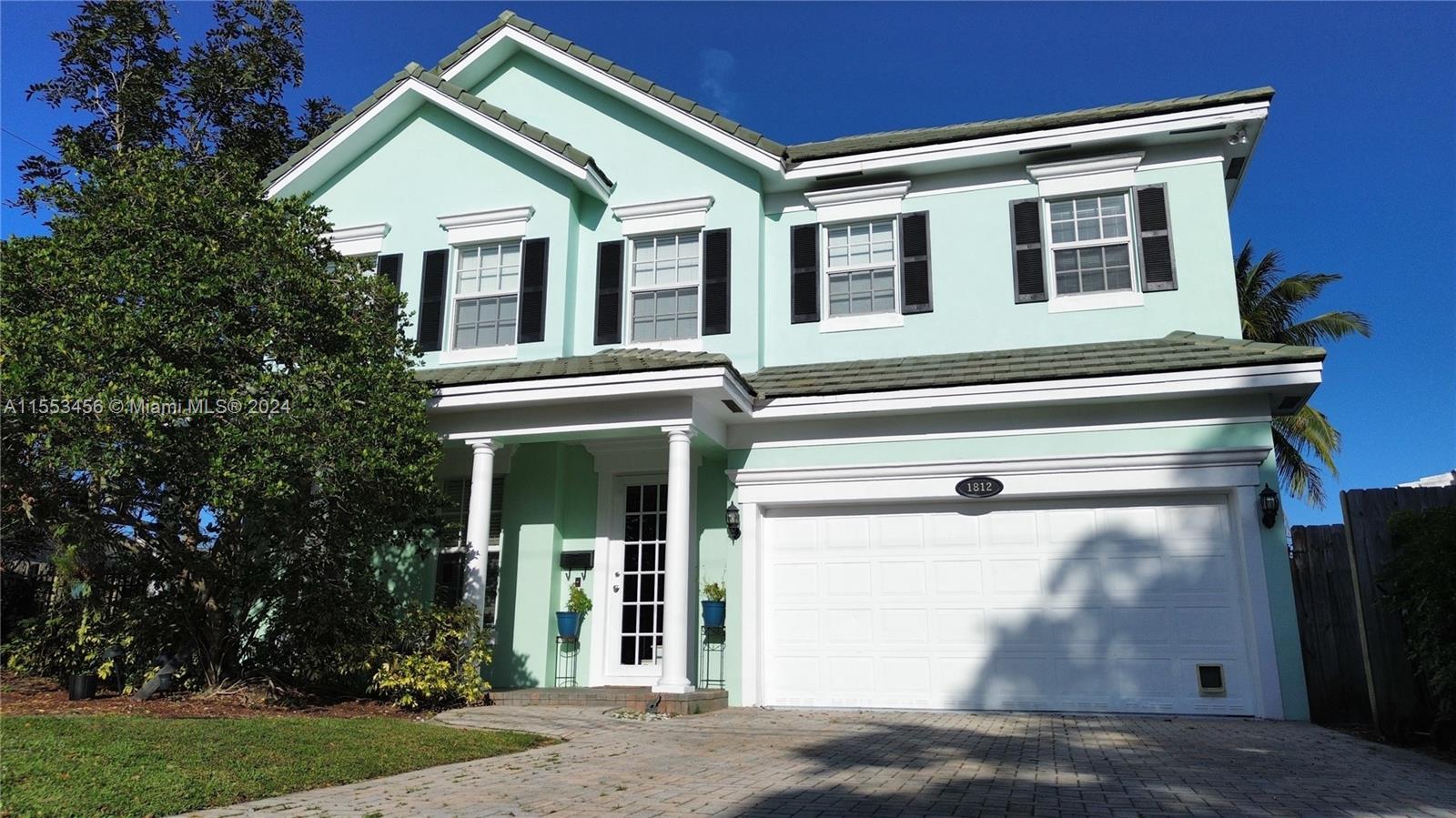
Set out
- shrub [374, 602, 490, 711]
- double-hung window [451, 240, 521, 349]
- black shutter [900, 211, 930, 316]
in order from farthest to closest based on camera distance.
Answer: double-hung window [451, 240, 521, 349]
black shutter [900, 211, 930, 316]
shrub [374, 602, 490, 711]

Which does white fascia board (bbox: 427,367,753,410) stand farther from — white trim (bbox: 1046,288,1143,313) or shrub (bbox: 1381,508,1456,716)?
shrub (bbox: 1381,508,1456,716)

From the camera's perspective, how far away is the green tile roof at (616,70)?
12.0 m

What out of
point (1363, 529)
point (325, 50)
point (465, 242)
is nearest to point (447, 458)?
point (465, 242)

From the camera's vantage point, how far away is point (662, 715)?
29.3ft

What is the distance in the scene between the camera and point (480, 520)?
34.1 ft

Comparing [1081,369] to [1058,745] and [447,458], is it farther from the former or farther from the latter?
[447,458]

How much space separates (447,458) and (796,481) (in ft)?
14.7

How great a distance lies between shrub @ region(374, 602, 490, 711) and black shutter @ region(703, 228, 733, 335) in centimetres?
448

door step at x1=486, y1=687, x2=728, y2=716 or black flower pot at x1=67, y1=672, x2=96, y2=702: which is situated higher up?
black flower pot at x1=67, y1=672, x2=96, y2=702

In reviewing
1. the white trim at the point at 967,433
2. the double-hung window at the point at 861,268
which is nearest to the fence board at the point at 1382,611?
the white trim at the point at 967,433

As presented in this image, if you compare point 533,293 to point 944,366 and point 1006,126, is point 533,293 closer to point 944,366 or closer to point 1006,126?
point 944,366

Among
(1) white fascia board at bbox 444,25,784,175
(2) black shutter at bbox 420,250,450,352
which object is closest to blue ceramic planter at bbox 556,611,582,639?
(2) black shutter at bbox 420,250,450,352

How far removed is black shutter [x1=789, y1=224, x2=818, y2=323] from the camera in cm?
1185

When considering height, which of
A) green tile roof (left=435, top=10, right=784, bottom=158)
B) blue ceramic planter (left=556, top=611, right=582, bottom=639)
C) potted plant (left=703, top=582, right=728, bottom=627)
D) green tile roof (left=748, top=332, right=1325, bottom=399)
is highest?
green tile roof (left=435, top=10, right=784, bottom=158)
